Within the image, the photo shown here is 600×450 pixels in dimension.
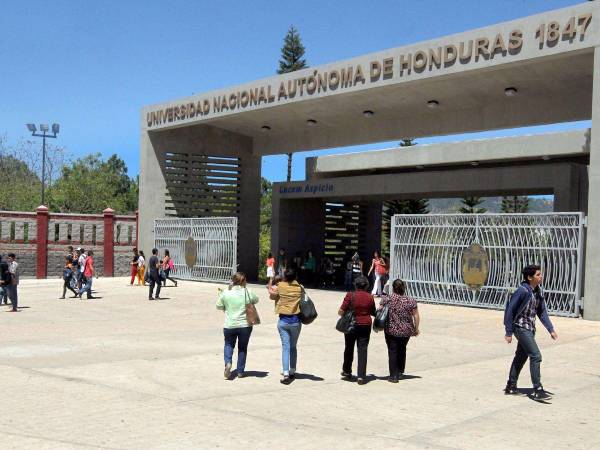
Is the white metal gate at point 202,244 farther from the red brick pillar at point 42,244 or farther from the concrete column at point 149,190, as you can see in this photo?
the red brick pillar at point 42,244

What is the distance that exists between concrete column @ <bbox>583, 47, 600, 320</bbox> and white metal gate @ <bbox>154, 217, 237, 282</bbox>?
13717 mm

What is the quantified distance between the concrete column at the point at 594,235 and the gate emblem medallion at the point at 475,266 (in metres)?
2.95

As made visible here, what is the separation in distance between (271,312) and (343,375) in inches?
344

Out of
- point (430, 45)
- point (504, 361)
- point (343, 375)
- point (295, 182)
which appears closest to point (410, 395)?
point (343, 375)

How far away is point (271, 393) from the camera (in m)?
9.13

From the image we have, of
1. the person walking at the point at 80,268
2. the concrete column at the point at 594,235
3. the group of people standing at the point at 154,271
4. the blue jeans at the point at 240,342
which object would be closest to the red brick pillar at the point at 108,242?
the group of people standing at the point at 154,271

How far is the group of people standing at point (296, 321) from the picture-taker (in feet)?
32.3

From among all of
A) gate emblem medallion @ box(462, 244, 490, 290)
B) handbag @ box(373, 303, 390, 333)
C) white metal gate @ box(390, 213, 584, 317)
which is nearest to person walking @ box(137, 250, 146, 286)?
white metal gate @ box(390, 213, 584, 317)

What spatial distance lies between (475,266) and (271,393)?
40.3 feet

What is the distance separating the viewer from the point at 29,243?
114 feet

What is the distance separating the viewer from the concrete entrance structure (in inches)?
758

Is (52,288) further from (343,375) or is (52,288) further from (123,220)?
(343,375)

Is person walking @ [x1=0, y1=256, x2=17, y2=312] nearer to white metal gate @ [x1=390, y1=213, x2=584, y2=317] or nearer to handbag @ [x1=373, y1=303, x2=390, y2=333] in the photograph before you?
white metal gate @ [x1=390, y1=213, x2=584, y2=317]

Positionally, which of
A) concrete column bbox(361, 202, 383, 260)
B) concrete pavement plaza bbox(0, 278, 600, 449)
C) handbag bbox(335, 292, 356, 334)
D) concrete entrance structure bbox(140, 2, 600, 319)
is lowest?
concrete pavement plaza bbox(0, 278, 600, 449)
